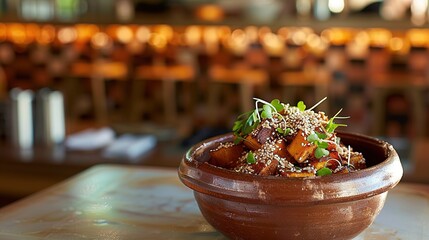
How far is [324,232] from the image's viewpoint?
1247mm

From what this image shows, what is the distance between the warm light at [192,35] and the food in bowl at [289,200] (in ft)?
16.7

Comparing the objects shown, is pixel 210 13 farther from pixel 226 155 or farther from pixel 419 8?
pixel 226 155

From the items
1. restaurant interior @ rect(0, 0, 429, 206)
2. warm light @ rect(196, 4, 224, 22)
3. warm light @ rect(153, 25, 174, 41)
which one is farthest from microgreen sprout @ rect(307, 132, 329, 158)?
warm light @ rect(153, 25, 174, 41)

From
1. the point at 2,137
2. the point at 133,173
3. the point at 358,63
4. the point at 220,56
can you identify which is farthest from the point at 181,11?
the point at 133,173

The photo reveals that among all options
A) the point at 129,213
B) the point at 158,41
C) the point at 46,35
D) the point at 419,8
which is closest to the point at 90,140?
the point at 129,213

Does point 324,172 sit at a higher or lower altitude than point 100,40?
higher

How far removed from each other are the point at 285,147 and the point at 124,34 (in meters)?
5.49

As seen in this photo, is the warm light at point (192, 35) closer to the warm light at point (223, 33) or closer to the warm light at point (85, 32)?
the warm light at point (223, 33)

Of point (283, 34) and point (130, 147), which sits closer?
point (130, 147)

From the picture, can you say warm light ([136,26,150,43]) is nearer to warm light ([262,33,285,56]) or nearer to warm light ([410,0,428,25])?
warm light ([262,33,285,56])

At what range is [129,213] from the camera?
1.57m

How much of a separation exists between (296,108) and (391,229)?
1.09 feet

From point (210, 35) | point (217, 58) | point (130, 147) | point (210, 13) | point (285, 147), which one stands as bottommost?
point (130, 147)

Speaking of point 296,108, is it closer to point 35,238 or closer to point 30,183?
point 35,238
